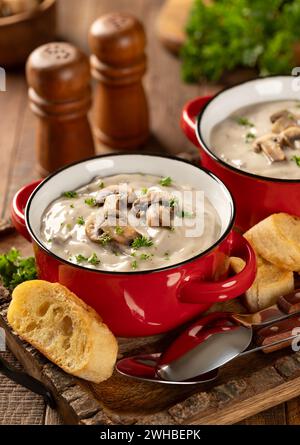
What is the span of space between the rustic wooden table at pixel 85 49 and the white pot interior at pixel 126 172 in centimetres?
33

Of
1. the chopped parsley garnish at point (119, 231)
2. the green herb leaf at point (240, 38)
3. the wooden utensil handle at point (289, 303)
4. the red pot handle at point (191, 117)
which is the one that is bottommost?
the green herb leaf at point (240, 38)

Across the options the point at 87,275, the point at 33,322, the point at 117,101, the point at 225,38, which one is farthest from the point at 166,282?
the point at 225,38

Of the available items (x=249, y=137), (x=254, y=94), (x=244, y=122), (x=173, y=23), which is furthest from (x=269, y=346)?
(x=173, y=23)

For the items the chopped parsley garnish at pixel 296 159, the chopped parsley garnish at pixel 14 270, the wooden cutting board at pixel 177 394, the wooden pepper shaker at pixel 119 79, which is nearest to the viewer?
the wooden cutting board at pixel 177 394

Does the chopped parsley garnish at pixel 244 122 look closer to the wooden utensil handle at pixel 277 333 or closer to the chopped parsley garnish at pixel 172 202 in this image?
the chopped parsley garnish at pixel 172 202

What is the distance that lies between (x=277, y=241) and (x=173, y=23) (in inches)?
85.1

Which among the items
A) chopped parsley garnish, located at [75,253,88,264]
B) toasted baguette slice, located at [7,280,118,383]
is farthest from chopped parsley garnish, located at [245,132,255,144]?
toasted baguette slice, located at [7,280,118,383]

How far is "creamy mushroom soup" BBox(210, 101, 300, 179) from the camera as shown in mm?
2875

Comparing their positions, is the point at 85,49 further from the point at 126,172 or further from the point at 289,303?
the point at 289,303

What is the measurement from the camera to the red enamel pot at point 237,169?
108 inches

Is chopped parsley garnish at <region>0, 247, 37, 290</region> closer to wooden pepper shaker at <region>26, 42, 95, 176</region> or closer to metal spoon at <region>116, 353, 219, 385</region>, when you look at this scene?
metal spoon at <region>116, 353, 219, 385</region>

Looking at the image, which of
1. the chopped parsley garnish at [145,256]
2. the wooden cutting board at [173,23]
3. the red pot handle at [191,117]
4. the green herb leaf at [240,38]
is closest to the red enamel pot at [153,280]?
the chopped parsley garnish at [145,256]

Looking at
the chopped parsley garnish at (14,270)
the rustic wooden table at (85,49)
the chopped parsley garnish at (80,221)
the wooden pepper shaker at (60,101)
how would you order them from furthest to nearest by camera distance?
the rustic wooden table at (85,49) → the wooden pepper shaker at (60,101) → the chopped parsley garnish at (14,270) → the chopped parsley garnish at (80,221)

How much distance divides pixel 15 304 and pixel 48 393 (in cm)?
27
